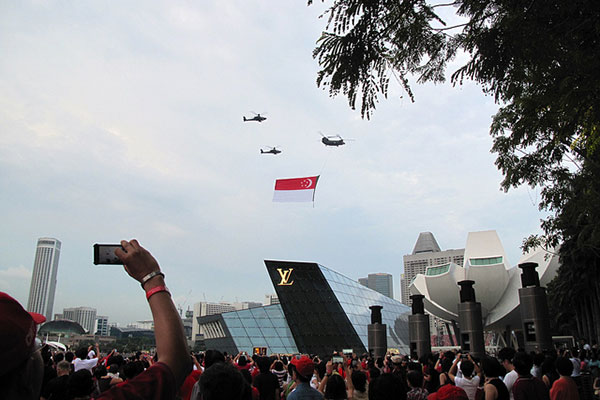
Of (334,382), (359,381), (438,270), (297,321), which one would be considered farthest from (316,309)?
(334,382)

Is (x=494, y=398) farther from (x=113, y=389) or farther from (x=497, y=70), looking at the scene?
(x=113, y=389)

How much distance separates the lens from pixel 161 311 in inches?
68.0

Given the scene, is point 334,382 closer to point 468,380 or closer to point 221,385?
point 468,380

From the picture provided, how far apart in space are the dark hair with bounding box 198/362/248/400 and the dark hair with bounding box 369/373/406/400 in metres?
1.55

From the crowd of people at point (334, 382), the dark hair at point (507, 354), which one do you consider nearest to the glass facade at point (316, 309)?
the crowd of people at point (334, 382)

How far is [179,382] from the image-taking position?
160cm

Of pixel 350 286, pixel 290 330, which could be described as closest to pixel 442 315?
pixel 350 286

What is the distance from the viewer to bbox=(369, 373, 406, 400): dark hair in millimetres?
3730

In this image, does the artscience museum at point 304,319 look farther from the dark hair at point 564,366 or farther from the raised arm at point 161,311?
the raised arm at point 161,311

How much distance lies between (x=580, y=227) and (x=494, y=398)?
1588 centimetres

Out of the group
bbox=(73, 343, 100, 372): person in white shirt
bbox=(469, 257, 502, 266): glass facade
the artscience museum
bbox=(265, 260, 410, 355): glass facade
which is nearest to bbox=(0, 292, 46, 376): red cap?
bbox=(73, 343, 100, 372): person in white shirt

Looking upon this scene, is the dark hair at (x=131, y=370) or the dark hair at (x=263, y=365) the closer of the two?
the dark hair at (x=131, y=370)

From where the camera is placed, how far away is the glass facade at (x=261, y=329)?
33031mm

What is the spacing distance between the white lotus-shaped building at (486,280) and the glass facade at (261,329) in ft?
80.8
